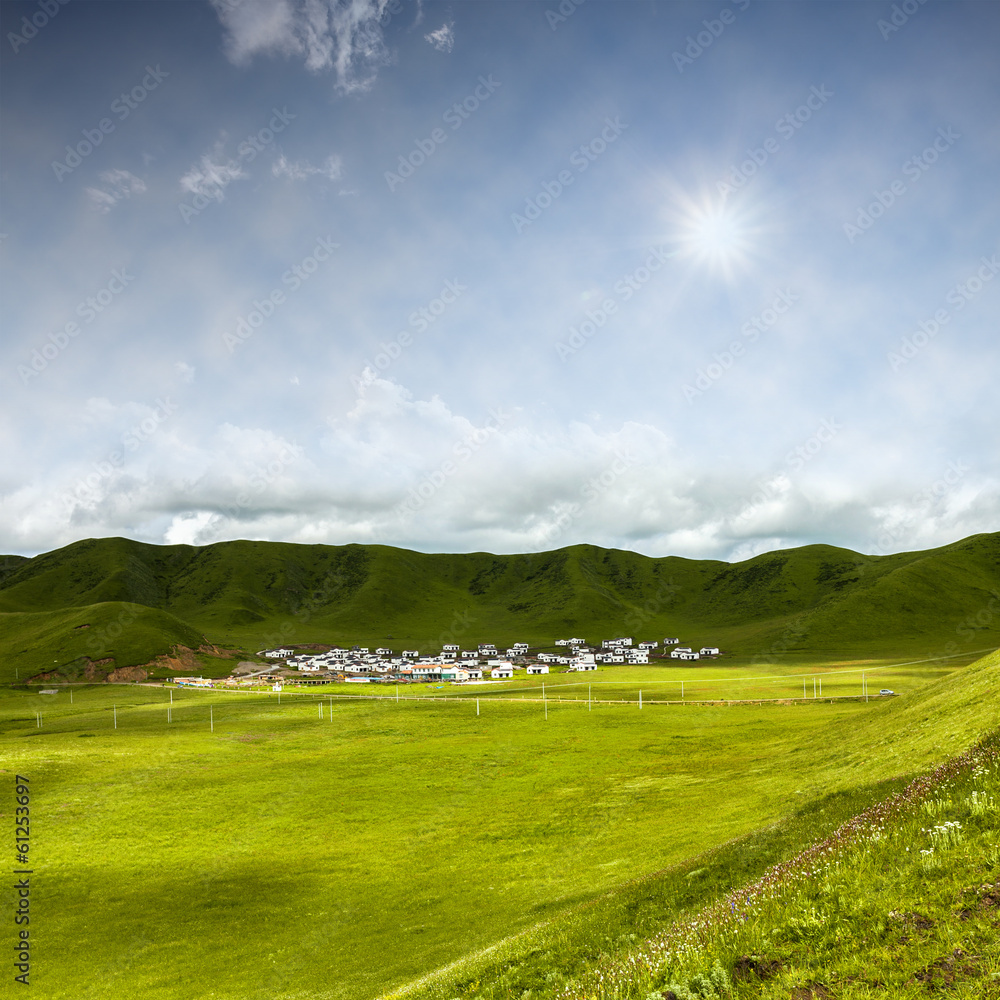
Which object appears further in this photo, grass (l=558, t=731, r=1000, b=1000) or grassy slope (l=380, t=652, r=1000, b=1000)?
grassy slope (l=380, t=652, r=1000, b=1000)

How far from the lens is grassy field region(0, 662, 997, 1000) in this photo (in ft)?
83.1

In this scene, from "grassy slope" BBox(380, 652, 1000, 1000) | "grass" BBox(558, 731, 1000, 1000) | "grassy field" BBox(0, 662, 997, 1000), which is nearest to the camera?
"grass" BBox(558, 731, 1000, 1000)

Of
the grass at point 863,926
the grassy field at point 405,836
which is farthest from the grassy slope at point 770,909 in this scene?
the grassy field at point 405,836

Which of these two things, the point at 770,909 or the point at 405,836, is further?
the point at 405,836

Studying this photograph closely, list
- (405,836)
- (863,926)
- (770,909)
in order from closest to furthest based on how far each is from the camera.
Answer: (863,926), (770,909), (405,836)

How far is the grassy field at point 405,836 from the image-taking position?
25328 millimetres

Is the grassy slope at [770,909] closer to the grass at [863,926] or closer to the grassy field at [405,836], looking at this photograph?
the grass at [863,926]

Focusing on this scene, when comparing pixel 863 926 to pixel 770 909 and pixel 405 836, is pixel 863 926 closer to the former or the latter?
pixel 770 909

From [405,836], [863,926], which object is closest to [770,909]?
[863,926]

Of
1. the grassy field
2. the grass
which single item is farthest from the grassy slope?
the grassy field

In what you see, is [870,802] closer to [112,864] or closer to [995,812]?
[995,812]

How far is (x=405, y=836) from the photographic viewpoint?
148 feet

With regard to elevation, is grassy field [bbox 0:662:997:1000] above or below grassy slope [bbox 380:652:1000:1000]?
below

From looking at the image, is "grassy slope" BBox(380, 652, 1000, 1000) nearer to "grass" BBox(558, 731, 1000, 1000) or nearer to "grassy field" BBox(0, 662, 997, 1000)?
"grass" BBox(558, 731, 1000, 1000)
